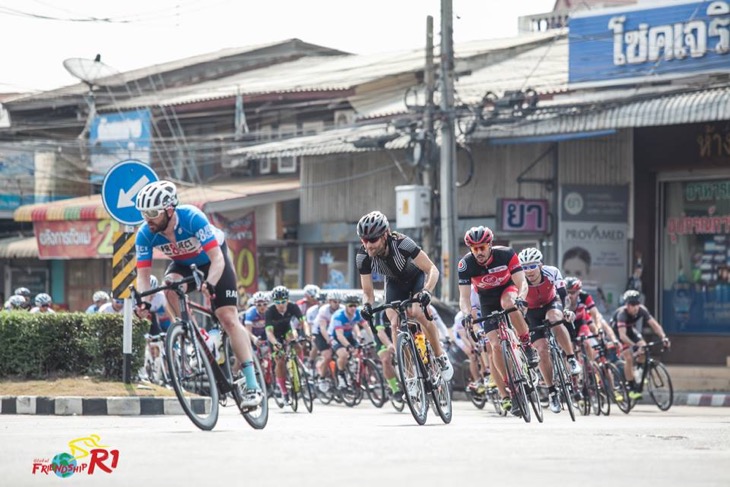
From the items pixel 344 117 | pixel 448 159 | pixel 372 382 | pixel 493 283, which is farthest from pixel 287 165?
pixel 493 283

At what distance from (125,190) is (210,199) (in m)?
18.0

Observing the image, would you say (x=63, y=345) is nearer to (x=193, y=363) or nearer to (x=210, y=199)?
(x=193, y=363)

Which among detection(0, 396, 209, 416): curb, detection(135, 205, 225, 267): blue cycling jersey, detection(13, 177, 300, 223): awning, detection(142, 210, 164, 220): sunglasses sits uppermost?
detection(13, 177, 300, 223): awning

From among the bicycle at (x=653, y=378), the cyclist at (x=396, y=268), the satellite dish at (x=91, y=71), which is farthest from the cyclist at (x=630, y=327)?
the satellite dish at (x=91, y=71)

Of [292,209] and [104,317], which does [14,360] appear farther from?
[292,209]

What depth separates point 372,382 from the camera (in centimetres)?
2336

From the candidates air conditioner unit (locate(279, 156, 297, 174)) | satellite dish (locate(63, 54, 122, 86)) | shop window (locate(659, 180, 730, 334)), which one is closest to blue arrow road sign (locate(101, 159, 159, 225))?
shop window (locate(659, 180, 730, 334))

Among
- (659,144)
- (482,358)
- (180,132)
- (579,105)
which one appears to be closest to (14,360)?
(482,358)

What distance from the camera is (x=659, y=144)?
29.3 metres

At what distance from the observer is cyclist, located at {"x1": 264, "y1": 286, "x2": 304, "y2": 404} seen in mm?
21781

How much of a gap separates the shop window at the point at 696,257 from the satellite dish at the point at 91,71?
18.2 m

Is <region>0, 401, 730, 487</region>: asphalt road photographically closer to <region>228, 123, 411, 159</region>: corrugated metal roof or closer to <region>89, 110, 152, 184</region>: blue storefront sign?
<region>228, 123, 411, 159</region>: corrugated metal roof

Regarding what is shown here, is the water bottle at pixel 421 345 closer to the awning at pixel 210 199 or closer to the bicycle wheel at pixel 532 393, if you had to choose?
the bicycle wheel at pixel 532 393

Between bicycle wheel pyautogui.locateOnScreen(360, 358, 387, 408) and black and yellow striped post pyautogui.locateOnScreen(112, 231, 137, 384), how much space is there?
210 inches
